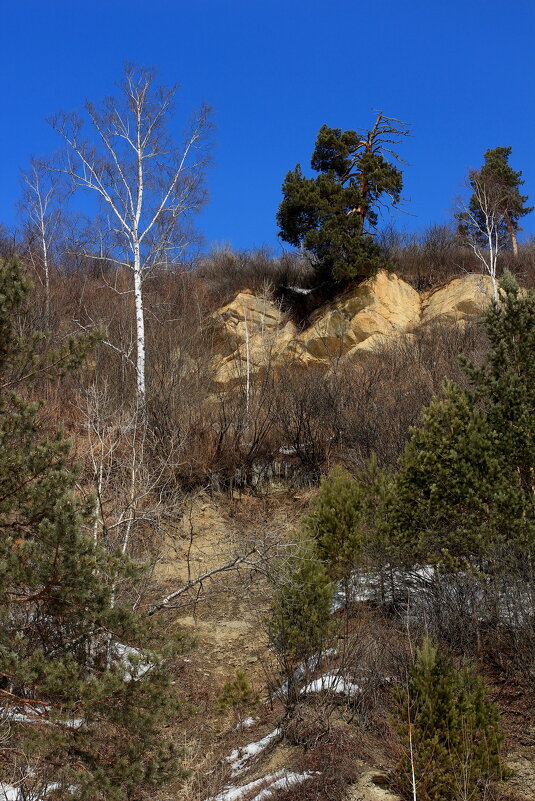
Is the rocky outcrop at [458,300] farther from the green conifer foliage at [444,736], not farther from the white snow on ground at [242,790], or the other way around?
the white snow on ground at [242,790]

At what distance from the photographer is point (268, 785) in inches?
226

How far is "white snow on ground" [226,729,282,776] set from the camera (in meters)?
6.61

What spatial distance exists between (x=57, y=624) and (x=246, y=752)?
108 inches

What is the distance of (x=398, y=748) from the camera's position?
17.7 ft

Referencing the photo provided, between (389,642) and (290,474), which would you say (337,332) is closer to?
(290,474)

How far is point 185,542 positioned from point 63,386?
4892mm

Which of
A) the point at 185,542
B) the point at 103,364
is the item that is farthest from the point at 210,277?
the point at 185,542

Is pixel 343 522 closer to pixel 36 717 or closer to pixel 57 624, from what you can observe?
pixel 57 624

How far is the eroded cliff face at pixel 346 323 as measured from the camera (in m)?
21.2

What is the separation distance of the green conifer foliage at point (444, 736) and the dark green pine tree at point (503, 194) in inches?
898

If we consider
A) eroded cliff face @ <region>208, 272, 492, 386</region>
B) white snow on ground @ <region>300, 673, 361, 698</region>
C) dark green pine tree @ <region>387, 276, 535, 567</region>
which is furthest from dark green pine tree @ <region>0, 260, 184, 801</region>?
eroded cliff face @ <region>208, 272, 492, 386</region>

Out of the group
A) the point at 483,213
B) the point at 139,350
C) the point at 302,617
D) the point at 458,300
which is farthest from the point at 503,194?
the point at 302,617

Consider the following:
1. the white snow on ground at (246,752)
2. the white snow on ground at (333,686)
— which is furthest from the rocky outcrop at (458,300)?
the white snow on ground at (246,752)

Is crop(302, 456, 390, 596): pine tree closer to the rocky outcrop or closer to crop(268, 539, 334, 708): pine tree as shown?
crop(268, 539, 334, 708): pine tree
